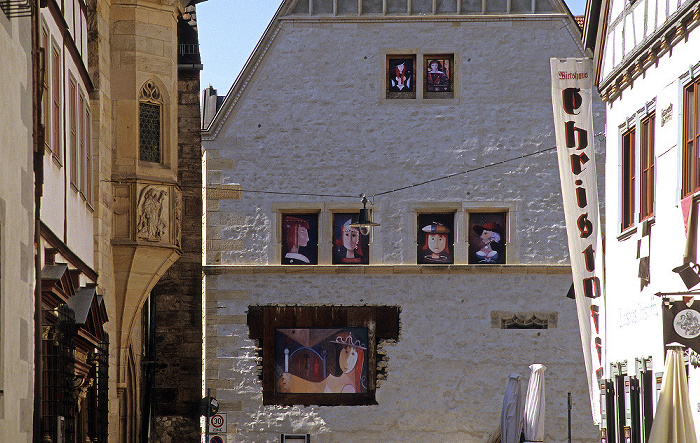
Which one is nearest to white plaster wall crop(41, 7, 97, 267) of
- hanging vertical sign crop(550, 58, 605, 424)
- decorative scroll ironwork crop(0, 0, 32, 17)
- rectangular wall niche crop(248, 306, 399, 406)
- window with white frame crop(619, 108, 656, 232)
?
decorative scroll ironwork crop(0, 0, 32, 17)

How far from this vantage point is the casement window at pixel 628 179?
1588 cm

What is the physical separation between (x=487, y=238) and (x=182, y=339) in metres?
7.05

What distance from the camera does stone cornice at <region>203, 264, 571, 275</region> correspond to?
81.9 feet

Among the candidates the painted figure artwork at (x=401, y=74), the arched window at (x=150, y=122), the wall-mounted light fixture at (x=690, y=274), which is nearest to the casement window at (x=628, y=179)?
the wall-mounted light fixture at (x=690, y=274)

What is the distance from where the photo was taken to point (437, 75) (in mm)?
25656

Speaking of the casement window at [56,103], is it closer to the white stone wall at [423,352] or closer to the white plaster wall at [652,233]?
the white plaster wall at [652,233]

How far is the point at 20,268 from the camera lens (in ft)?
33.2

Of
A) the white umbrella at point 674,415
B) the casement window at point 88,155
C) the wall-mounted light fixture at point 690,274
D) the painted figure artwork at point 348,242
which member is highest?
the casement window at point 88,155

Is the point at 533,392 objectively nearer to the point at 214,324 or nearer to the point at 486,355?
the point at 486,355

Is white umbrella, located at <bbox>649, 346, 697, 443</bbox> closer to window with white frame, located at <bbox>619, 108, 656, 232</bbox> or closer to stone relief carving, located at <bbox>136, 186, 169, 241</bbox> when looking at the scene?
window with white frame, located at <bbox>619, 108, 656, 232</bbox>

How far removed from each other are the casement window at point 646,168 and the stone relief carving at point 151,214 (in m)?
6.93

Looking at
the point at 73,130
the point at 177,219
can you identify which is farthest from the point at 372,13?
the point at 73,130

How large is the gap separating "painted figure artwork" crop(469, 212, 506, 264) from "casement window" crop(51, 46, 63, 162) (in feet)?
41.2

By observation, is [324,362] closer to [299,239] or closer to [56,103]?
[299,239]
